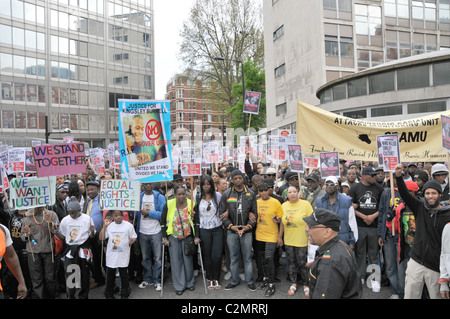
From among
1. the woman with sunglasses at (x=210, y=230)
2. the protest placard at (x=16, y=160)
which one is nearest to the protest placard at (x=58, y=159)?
the woman with sunglasses at (x=210, y=230)

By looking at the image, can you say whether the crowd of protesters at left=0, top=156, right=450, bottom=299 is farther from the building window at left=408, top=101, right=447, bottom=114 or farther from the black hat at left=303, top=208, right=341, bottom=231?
the building window at left=408, top=101, right=447, bottom=114

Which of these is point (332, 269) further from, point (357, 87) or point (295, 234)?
point (357, 87)

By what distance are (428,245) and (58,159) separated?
6144 mm

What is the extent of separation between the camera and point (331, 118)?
7.43 m

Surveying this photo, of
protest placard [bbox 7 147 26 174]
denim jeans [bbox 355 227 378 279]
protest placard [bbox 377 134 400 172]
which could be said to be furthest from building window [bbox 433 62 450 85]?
protest placard [bbox 7 147 26 174]

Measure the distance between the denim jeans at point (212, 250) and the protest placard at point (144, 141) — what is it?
1409 mm

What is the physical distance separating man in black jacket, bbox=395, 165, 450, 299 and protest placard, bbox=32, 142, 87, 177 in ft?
18.4

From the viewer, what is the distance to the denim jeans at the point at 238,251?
22.3 ft

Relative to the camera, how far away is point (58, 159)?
6.70 m

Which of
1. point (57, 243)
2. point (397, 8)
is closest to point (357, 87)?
point (397, 8)

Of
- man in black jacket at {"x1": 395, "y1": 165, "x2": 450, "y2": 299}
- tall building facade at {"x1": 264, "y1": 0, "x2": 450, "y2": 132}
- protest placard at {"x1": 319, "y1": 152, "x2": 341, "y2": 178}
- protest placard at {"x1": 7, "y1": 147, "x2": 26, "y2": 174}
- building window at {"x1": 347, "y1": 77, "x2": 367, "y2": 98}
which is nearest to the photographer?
man in black jacket at {"x1": 395, "y1": 165, "x2": 450, "y2": 299}

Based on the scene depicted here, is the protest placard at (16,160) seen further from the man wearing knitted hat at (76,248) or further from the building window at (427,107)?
the building window at (427,107)

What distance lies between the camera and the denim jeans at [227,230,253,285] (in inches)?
268

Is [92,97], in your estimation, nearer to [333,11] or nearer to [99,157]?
[333,11]
